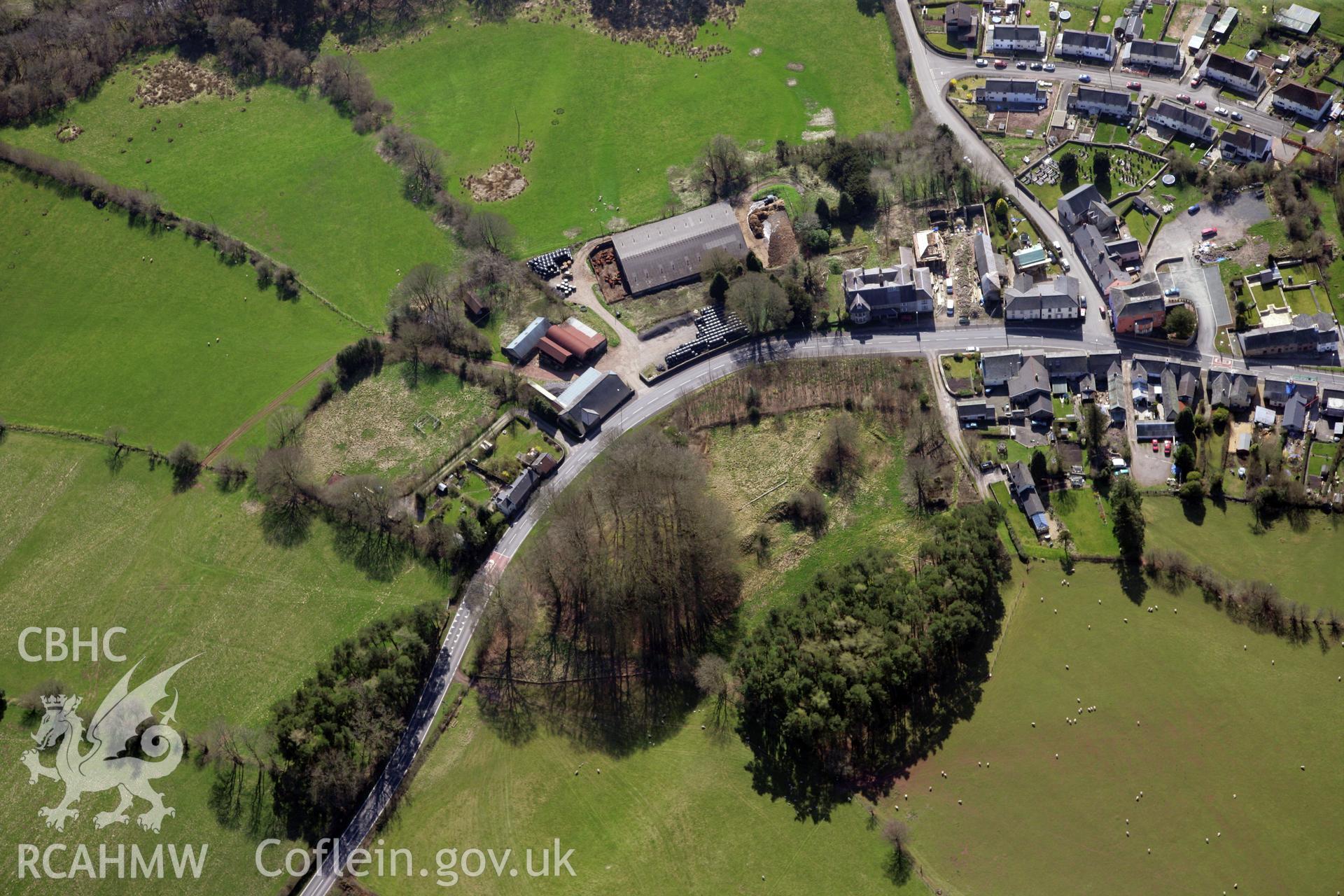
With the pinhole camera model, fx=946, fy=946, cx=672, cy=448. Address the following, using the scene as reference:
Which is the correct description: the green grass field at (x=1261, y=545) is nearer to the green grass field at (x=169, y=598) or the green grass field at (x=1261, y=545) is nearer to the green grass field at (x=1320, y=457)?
the green grass field at (x=1320, y=457)

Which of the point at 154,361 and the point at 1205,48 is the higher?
the point at 1205,48

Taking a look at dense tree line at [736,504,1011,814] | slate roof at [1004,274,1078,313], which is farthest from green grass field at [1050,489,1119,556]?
slate roof at [1004,274,1078,313]

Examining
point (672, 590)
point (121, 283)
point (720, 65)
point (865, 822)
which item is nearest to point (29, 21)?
point (121, 283)

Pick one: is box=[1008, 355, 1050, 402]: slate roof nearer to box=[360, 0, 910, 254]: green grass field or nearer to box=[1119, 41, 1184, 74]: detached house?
box=[360, 0, 910, 254]: green grass field

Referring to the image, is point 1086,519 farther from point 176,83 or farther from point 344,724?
point 176,83

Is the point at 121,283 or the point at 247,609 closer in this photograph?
the point at 247,609

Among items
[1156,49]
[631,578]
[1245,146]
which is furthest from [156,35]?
[1245,146]

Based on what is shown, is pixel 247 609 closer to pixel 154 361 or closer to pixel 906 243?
pixel 154 361

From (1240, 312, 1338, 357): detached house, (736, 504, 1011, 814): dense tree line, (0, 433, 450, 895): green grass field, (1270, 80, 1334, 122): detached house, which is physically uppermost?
(1270, 80, 1334, 122): detached house

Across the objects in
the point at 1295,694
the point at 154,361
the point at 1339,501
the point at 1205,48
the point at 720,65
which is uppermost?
the point at 1205,48
